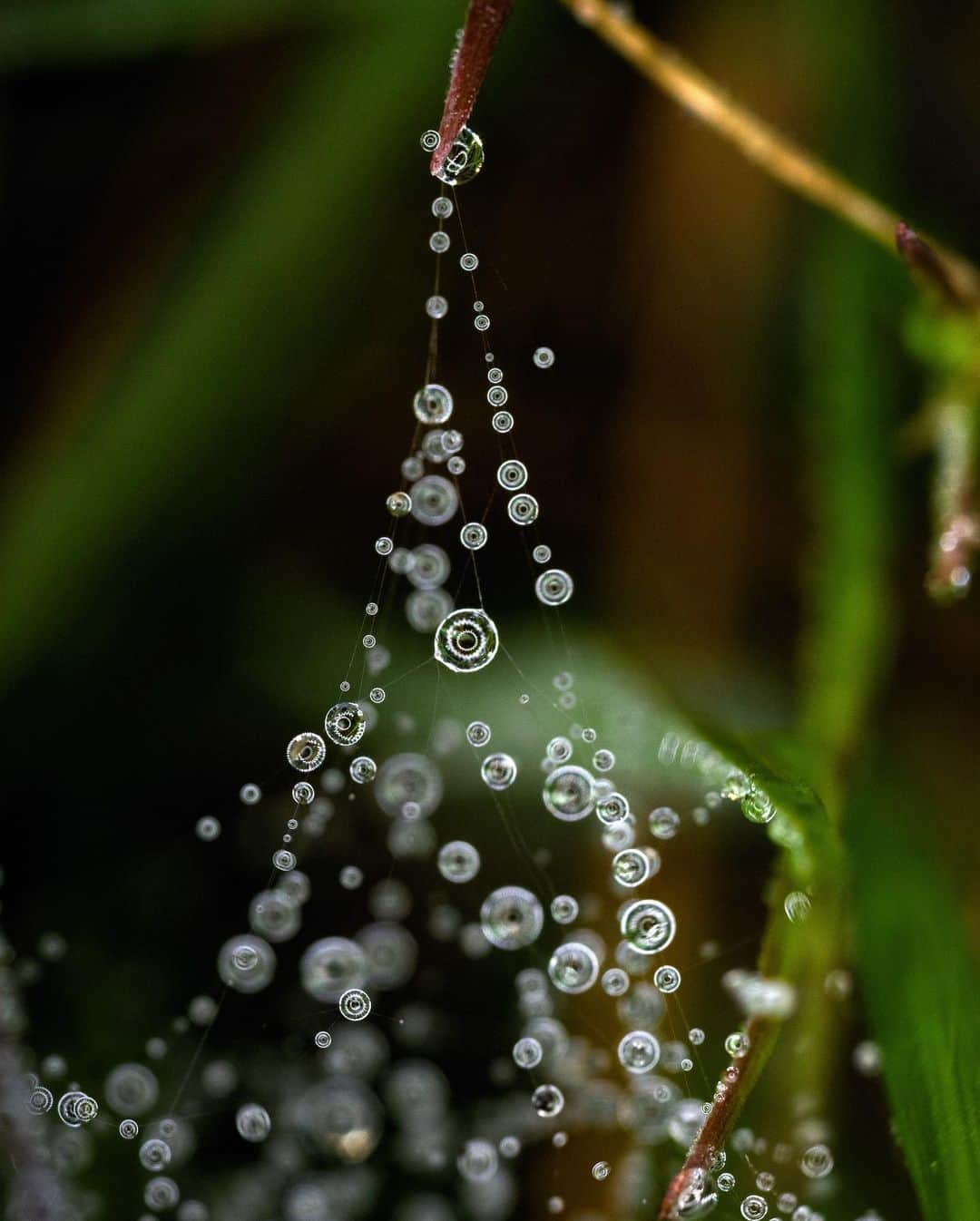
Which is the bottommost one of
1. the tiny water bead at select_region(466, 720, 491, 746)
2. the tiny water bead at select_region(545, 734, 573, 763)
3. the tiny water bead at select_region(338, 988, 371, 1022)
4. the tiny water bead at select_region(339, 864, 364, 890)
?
the tiny water bead at select_region(338, 988, 371, 1022)

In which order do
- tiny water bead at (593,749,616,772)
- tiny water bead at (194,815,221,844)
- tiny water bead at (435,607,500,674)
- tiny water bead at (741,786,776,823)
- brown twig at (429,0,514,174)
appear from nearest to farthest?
brown twig at (429,0,514,174)
tiny water bead at (741,786,776,823)
tiny water bead at (435,607,500,674)
tiny water bead at (593,749,616,772)
tiny water bead at (194,815,221,844)

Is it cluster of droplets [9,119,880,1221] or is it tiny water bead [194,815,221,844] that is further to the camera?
tiny water bead [194,815,221,844]

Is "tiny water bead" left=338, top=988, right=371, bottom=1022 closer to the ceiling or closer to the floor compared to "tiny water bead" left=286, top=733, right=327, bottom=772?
closer to the floor

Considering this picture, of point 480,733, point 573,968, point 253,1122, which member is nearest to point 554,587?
point 480,733

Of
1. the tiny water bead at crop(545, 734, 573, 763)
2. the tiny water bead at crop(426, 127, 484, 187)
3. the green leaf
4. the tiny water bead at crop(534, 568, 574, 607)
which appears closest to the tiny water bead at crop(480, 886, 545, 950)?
the tiny water bead at crop(545, 734, 573, 763)

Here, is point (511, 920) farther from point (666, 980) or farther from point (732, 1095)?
point (732, 1095)

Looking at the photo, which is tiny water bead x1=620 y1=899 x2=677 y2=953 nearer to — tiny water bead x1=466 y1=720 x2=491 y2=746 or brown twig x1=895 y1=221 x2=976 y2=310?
tiny water bead x1=466 y1=720 x2=491 y2=746
